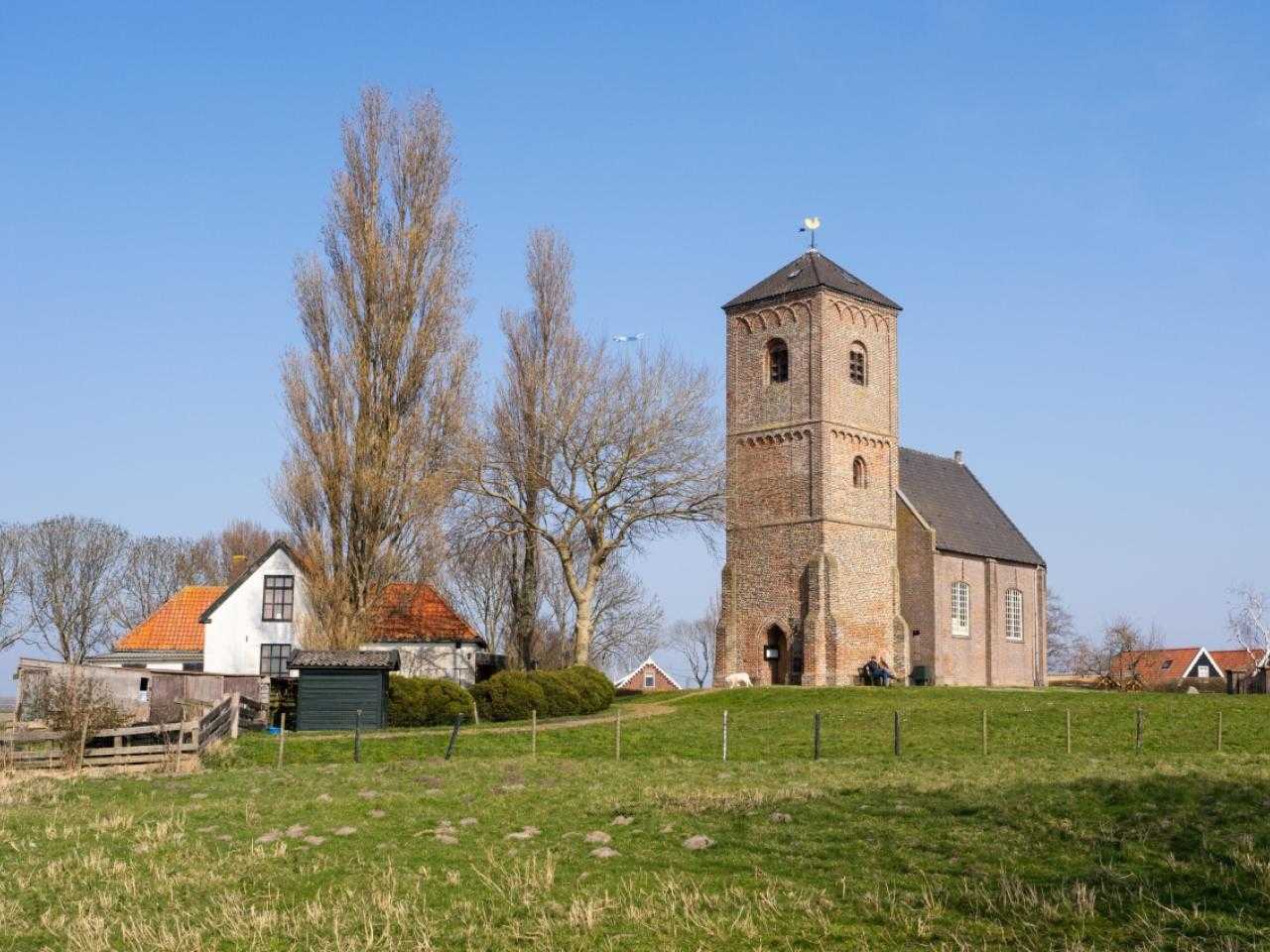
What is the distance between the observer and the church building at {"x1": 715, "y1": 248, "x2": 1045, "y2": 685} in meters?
52.4

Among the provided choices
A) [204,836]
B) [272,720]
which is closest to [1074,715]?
[272,720]

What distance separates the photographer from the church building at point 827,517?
52.4 m

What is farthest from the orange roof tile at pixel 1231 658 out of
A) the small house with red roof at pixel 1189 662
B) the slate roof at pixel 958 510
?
the slate roof at pixel 958 510

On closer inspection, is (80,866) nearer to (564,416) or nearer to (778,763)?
(778,763)

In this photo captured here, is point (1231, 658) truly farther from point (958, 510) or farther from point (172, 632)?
point (172, 632)

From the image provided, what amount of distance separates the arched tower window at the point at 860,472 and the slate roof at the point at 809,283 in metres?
6.49

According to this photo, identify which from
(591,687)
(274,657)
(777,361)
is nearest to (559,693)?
(591,687)

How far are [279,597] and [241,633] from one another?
73.6 inches

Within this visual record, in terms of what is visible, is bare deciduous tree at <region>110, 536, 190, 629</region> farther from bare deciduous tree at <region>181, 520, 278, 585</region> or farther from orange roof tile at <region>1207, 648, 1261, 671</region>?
orange roof tile at <region>1207, 648, 1261, 671</region>

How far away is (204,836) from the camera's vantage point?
1639 cm

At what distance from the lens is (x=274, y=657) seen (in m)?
51.2

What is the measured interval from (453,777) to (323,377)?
2363 centimetres

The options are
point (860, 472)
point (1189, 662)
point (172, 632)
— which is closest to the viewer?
point (860, 472)

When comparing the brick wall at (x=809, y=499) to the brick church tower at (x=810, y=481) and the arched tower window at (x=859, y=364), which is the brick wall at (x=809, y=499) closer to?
the brick church tower at (x=810, y=481)
